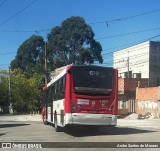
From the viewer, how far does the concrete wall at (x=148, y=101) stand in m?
42.2

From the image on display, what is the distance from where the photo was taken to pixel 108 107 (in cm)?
1989

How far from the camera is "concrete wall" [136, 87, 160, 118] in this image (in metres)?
42.2

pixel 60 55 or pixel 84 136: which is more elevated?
pixel 60 55

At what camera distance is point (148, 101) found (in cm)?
4462

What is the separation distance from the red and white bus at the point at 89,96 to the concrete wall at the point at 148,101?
875 inches

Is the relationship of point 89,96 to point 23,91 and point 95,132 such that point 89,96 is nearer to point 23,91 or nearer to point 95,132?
point 95,132

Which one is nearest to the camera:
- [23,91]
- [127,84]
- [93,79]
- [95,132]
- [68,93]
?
[68,93]

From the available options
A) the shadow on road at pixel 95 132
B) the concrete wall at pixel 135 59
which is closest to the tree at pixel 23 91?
the concrete wall at pixel 135 59

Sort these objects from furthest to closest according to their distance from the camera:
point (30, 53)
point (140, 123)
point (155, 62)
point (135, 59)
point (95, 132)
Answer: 1. point (30, 53)
2. point (135, 59)
3. point (155, 62)
4. point (140, 123)
5. point (95, 132)

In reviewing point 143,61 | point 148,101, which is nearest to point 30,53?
point 143,61

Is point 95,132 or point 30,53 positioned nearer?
point 95,132

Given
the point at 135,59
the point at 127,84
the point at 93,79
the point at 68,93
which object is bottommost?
the point at 68,93

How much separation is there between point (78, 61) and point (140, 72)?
510 inches

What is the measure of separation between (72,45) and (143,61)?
17070 millimetres
